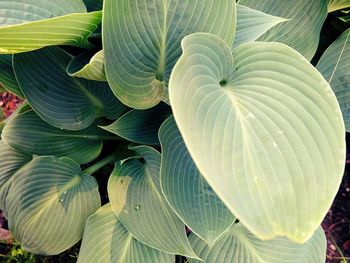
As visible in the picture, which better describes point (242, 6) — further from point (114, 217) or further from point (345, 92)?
point (114, 217)

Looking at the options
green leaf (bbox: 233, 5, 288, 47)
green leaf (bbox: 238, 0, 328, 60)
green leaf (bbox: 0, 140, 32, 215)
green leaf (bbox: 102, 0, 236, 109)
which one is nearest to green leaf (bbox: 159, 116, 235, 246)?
green leaf (bbox: 102, 0, 236, 109)

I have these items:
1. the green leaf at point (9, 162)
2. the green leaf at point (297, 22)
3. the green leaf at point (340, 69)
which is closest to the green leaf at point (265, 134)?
the green leaf at point (297, 22)

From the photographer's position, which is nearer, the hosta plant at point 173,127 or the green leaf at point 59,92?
the hosta plant at point 173,127

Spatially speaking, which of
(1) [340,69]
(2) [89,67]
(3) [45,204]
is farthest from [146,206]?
(1) [340,69]

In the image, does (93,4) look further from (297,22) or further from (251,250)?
(251,250)

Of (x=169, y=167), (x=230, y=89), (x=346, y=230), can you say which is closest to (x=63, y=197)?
(x=169, y=167)

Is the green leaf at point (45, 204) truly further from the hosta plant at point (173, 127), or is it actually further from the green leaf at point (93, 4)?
the green leaf at point (93, 4)
